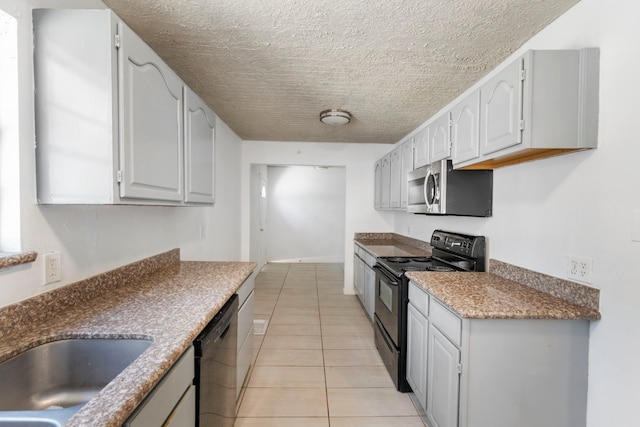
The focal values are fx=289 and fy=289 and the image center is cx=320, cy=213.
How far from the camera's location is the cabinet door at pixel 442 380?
1.42 metres

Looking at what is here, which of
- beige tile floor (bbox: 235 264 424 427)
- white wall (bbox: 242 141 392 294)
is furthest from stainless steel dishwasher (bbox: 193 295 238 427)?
white wall (bbox: 242 141 392 294)

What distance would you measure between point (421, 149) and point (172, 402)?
264 centimetres

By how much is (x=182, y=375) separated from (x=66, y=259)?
0.80m

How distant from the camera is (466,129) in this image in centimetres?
191

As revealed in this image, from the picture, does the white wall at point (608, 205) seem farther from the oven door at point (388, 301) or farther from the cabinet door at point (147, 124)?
the cabinet door at point (147, 124)

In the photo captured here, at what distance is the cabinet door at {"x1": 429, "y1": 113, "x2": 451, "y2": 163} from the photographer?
2191 mm

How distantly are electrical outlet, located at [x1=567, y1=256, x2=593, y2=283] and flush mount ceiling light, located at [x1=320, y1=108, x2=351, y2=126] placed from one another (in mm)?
2194

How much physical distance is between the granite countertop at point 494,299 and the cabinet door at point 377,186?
2253mm

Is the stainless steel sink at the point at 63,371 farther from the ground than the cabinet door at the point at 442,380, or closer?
farther from the ground

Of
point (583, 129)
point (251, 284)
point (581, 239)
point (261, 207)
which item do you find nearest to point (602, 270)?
point (581, 239)

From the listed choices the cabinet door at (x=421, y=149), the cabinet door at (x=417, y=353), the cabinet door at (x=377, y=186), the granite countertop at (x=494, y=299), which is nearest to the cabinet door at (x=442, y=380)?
the cabinet door at (x=417, y=353)

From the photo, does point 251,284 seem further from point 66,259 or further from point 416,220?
point 416,220

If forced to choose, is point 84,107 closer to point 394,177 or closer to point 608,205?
point 608,205

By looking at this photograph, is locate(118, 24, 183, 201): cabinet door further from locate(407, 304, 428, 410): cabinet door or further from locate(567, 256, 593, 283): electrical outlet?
locate(567, 256, 593, 283): electrical outlet
